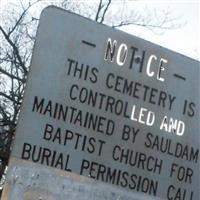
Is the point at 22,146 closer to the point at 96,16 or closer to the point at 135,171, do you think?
the point at 135,171

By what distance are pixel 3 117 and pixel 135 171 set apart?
1015cm

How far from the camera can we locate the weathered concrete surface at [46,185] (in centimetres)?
153

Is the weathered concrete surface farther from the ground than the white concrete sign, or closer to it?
closer to it

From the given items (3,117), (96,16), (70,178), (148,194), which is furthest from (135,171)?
(96,16)

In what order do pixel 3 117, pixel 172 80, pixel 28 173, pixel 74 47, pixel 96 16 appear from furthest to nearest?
pixel 96 16
pixel 3 117
pixel 172 80
pixel 74 47
pixel 28 173

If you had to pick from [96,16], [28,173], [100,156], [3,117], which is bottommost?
[28,173]

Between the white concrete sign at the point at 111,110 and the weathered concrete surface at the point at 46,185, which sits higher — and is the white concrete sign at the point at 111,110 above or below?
above

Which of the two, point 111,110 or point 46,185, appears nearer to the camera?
point 46,185

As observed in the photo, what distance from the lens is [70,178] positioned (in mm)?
1604

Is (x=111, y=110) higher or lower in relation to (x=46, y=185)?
higher

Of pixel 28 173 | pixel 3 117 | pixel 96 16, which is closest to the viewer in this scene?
pixel 28 173

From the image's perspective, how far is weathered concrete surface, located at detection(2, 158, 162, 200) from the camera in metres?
1.53

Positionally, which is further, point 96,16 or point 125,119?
point 96,16

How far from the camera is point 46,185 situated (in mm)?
1560
